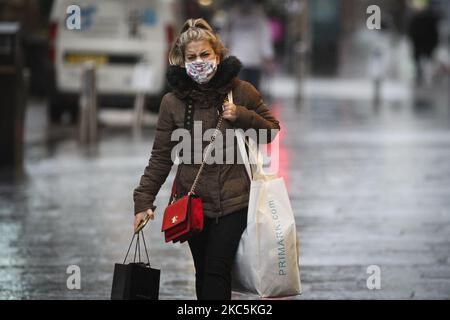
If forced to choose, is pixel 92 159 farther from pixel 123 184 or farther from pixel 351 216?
pixel 351 216

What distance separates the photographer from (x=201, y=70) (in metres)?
6.10

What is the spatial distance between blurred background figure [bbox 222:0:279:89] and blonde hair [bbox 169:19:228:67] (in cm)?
1124

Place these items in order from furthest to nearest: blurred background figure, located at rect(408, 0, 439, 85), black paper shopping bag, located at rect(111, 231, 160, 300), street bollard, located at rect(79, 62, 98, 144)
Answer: blurred background figure, located at rect(408, 0, 439, 85) < street bollard, located at rect(79, 62, 98, 144) < black paper shopping bag, located at rect(111, 231, 160, 300)

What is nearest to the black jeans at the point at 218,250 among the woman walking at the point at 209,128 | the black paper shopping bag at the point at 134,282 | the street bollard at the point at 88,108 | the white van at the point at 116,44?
the woman walking at the point at 209,128

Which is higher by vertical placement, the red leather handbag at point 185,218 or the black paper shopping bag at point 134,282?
the red leather handbag at point 185,218

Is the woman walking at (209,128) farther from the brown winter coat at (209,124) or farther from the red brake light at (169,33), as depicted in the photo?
the red brake light at (169,33)

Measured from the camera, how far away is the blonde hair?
6148 millimetres

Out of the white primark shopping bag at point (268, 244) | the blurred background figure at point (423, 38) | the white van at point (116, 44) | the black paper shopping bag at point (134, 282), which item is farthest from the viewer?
the blurred background figure at point (423, 38)

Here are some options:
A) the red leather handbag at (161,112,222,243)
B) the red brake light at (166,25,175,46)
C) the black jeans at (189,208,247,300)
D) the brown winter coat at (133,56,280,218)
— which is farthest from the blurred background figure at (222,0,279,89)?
the red leather handbag at (161,112,222,243)

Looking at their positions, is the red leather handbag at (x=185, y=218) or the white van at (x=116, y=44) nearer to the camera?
the red leather handbag at (x=185, y=218)

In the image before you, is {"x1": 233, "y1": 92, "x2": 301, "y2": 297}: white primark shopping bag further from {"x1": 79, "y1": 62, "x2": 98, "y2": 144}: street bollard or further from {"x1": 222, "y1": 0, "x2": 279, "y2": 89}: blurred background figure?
{"x1": 222, "y1": 0, "x2": 279, "y2": 89}: blurred background figure

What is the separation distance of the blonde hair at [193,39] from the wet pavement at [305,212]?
6.97ft

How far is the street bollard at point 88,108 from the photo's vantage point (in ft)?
55.0
